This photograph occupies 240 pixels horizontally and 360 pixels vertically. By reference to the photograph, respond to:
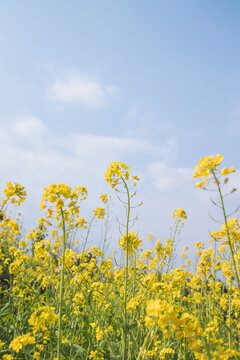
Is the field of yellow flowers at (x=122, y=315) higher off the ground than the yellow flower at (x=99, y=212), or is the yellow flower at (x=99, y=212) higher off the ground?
the yellow flower at (x=99, y=212)

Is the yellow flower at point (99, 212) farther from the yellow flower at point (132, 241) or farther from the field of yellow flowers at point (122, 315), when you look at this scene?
the yellow flower at point (132, 241)

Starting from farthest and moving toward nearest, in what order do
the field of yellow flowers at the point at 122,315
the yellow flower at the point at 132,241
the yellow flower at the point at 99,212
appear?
the yellow flower at the point at 99,212 → the yellow flower at the point at 132,241 → the field of yellow flowers at the point at 122,315

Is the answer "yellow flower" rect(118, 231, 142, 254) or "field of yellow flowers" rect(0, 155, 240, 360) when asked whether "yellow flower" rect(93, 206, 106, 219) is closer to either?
"field of yellow flowers" rect(0, 155, 240, 360)

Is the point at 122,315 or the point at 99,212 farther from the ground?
the point at 99,212

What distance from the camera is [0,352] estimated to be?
2402 mm

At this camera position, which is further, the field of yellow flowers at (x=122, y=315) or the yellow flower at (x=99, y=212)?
the yellow flower at (x=99, y=212)

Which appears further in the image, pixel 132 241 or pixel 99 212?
pixel 99 212

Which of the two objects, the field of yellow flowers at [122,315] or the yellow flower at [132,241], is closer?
the field of yellow flowers at [122,315]

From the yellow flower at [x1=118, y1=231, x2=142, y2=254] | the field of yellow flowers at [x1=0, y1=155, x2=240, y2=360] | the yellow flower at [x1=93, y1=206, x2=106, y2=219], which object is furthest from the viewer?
the yellow flower at [x1=93, y1=206, x2=106, y2=219]

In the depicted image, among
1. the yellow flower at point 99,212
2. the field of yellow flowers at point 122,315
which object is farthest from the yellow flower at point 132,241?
the yellow flower at point 99,212

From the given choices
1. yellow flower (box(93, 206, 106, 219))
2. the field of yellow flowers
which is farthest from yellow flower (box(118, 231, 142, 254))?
yellow flower (box(93, 206, 106, 219))

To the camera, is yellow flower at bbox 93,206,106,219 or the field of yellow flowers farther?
yellow flower at bbox 93,206,106,219

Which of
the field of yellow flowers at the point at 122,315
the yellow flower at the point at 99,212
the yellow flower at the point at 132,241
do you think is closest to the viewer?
the field of yellow flowers at the point at 122,315

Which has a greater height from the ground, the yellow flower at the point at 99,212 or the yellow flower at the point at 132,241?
the yellow flower at the point at 99,212
